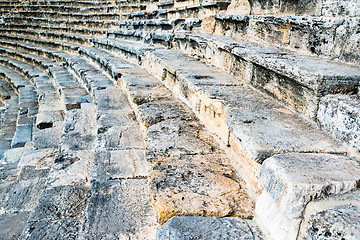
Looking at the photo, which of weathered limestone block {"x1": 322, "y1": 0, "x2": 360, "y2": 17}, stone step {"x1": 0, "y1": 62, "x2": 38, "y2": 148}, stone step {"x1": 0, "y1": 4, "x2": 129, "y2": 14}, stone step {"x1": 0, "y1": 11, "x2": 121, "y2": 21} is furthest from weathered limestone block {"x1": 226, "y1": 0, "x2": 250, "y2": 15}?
stone step {"x1": 0, "y1": 11, "x2": 121, "y2": 21}

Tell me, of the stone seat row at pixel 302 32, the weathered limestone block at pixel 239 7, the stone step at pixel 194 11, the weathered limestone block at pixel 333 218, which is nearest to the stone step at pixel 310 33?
the stone seat row at pixel 302 32

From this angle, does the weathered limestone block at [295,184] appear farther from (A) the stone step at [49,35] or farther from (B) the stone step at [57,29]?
(B) the stone step at [57,29]

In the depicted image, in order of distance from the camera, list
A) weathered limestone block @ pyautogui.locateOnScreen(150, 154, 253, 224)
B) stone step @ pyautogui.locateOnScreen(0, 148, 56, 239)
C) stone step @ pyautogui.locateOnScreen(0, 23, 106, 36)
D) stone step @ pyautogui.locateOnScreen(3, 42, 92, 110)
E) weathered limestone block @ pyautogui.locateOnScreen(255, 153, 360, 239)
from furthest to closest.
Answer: stone step @ pyautogui.locateOnScreen(0, 23, 106, 36) → stone step @ pyautogui.locateOnScreen(3, 42, 92, 110) → stone step @ pyautogui.locateOnScreen(0, 148, 56, 239) → weathered limestone block @ pyautogui.locateOnScreen(150, 154, 253, 224) → weathered limestone block @ pyautogui.locateOnScreen(255, 153, 360, 239)

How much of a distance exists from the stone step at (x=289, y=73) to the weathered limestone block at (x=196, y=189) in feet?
2.13

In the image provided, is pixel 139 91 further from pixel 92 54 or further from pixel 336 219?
pixel 92 54

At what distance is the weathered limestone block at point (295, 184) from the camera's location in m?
1.08

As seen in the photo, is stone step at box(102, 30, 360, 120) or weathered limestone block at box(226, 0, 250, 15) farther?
weathered limestone block at box(226, 0, 250, 15)

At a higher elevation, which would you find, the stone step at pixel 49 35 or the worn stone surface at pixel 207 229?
the stone step at pixel 49 35

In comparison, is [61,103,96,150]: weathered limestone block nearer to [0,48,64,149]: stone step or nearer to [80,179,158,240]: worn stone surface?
[0,48,64,149]: stone step

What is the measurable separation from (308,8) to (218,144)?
56.2 inches

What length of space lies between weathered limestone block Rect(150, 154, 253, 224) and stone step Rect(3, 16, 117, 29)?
287 inches

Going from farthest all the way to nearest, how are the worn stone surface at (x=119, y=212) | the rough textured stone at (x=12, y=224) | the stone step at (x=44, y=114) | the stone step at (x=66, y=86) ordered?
the stone step at (x=66, y=86), the stone step at (x=44, y=114), the rough textured stone at (x=12, y=224), the worn stone surface at (x=119, y=212)

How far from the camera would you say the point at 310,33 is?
2.24 meters

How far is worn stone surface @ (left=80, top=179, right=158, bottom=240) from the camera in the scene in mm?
1525
